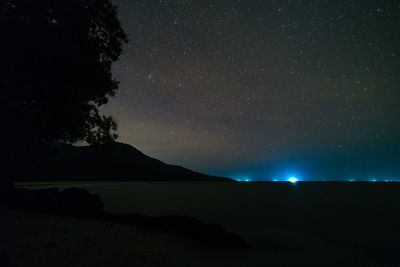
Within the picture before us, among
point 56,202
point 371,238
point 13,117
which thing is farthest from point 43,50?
point 371,238

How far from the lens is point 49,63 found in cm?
853

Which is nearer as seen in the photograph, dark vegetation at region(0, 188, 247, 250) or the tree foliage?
dark vegetation at region(0, 188, 247, 250)

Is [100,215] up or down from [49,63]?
down

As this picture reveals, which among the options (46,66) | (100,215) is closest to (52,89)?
(46,66)

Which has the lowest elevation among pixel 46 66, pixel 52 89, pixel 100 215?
pixel 100 215

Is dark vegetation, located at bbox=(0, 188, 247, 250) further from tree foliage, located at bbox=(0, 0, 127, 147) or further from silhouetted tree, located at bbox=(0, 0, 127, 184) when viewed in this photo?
tree foliage, located at bbox=(0, 0, 127, 147)

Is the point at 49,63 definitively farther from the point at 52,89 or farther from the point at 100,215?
the point at 100,215

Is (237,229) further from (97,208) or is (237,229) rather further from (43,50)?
(43,50)

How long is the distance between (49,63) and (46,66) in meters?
0.18

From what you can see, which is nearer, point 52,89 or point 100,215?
point 100,215

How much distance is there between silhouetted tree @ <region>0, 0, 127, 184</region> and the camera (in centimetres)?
774

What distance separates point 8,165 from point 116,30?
809 centimetres

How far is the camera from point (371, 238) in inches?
414

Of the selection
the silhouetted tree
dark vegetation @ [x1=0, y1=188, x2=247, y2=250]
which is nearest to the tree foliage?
the silhouetted tree
